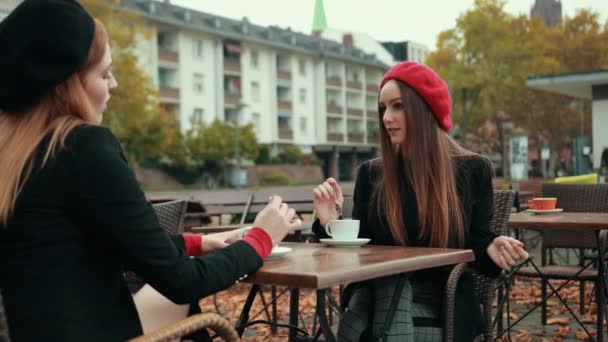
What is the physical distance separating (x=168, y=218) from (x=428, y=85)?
132 cm

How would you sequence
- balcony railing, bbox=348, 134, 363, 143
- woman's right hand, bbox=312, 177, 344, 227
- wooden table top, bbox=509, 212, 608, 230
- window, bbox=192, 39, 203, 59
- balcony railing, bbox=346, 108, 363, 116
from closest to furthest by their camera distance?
woman's right hand, bbox=312, 177, 344, 227
wooden table top, bbox=509, 212, 608, 230
window, bbox=192, 39, 203, 59
balcony railing, bbox=348, 134, 363, 143
balcony railing, bbox=346, 108, 363, 116

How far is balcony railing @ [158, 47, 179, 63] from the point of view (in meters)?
54.4

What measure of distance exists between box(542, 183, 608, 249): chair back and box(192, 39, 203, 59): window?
52756 mm

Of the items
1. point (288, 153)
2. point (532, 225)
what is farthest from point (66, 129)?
point (288, 153)

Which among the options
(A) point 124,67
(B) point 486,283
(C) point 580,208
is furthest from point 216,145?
(B) point 486,283

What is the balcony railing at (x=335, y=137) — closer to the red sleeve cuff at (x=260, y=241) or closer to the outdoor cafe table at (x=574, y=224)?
the outdoor cafe table at (x=574, y=224)

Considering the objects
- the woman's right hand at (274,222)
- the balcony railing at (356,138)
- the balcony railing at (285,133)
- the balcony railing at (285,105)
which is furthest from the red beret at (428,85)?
the balcony railing at (356,138)

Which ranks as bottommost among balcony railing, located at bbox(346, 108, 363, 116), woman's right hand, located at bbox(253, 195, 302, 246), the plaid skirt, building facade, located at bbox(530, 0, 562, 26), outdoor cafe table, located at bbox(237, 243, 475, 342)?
the plaid skirt

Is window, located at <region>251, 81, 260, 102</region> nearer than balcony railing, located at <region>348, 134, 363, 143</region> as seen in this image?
Yes

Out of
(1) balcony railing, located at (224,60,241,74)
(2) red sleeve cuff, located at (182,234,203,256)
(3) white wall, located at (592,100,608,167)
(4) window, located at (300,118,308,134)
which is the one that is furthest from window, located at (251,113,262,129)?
(2) red sleeve cuff, located at (182,234,203,256)

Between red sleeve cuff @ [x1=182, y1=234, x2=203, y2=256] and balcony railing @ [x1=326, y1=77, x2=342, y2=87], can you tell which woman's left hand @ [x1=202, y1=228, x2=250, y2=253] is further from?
balcony railing @ [x1=326, y1=77, x2=342, y2=87]

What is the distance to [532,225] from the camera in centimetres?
449

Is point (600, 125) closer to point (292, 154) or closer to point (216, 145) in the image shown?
point (216, 145)

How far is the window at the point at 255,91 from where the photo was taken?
62688mm
